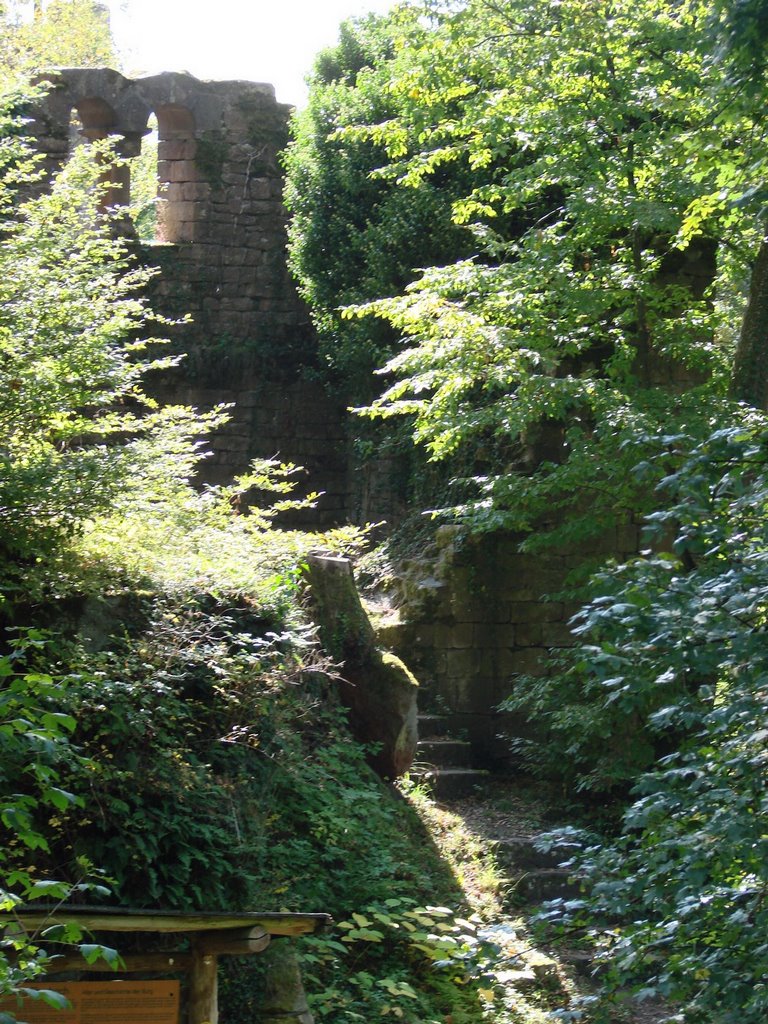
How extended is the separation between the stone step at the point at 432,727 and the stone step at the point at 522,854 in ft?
5.40

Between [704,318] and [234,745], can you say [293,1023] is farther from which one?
[704,318]

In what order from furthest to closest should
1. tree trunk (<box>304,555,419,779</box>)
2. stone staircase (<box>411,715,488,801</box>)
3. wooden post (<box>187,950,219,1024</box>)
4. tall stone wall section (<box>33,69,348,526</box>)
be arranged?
tall stone wall section (<box>33,69,348,526</box>)
stone staircase (<box>411,715,488,801</box>)
tree trunk (<box>304,555,419,779</box>)
wooden post (<box>187,950,219,1024</box>)

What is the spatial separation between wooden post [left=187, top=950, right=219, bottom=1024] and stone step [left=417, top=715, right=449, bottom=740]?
19.5ft

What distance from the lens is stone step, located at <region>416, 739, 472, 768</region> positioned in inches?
393

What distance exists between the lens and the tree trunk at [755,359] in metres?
8.76

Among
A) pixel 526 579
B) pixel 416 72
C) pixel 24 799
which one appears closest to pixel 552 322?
pixel 416 72

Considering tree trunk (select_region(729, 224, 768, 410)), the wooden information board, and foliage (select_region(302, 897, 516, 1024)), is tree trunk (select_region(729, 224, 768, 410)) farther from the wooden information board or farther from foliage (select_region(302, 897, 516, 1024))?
the wooden information board

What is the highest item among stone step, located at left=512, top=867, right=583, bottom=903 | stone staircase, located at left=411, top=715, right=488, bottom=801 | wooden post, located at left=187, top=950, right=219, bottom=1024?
stone staircase, located at left=411, top=715, right=488, bottom=801

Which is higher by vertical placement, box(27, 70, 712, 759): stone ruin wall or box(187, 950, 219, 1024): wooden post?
box(27, 70, 712, 759): stone ruin wall

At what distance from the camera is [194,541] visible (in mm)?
6535

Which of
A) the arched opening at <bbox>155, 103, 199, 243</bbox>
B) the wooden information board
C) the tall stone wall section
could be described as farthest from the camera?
the arched opening at <bbox>155, 103, 199, 243</bbox>

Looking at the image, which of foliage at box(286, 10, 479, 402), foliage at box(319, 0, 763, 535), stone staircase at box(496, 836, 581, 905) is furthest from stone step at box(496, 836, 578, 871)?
foliage at box(286, 10, 479, 402)

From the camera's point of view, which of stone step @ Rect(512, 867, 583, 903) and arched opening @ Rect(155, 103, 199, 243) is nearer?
stone step @ Rect(512, 867, 583, 903)

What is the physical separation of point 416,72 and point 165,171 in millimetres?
6462
